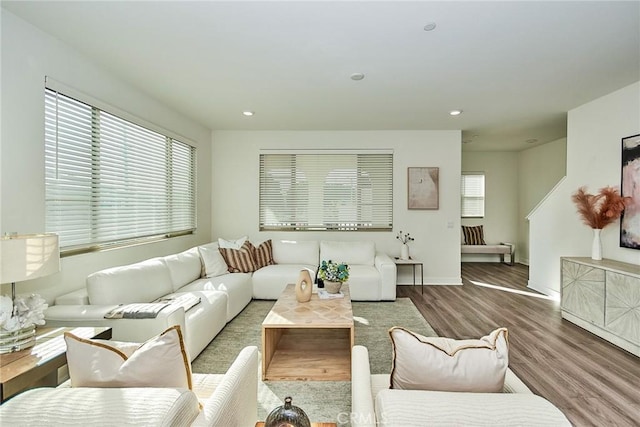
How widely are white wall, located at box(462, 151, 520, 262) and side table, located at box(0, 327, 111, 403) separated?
26.1ft

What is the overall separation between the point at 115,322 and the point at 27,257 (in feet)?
2.55

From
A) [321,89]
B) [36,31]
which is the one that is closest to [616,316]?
[321,89]

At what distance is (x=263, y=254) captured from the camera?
15.8 ft

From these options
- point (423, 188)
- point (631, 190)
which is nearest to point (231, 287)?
point (423, 188)

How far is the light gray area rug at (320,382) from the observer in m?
2.08

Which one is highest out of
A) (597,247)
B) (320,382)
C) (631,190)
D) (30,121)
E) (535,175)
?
(535,175)

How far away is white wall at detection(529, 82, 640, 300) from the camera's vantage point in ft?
11.5

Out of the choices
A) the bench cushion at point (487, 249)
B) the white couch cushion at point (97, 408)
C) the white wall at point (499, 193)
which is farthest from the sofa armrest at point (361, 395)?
the white wall at point (499, 193)

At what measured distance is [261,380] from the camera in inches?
94.0

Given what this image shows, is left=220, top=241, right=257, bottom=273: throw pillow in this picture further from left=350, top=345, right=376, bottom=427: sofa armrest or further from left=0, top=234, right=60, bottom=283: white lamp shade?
left=350, top=345, right=376, bottom=427: sofa armrest

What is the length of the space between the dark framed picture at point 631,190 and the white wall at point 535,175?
2770mm

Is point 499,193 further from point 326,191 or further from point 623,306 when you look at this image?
point 623,306

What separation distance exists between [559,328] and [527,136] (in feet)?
12.6

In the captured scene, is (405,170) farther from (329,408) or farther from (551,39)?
(329,408)
